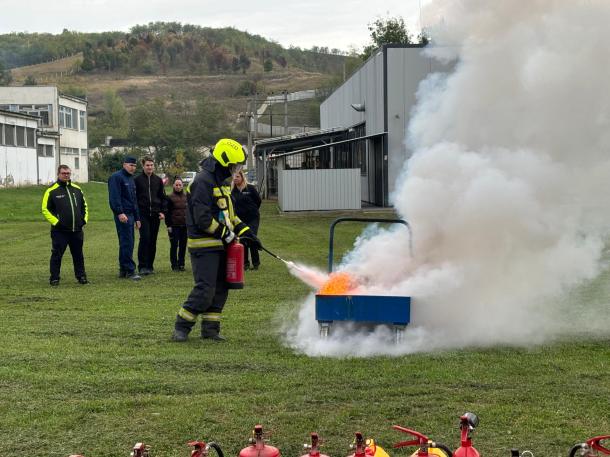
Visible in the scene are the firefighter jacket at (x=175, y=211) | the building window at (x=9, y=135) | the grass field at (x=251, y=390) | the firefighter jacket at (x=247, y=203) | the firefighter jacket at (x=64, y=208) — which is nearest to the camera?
the grass field at (x=251, y=390)

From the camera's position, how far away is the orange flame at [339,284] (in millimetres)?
8656

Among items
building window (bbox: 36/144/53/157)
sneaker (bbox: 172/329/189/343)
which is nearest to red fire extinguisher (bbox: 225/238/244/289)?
sneaker (bbox: 172/329/189/343)

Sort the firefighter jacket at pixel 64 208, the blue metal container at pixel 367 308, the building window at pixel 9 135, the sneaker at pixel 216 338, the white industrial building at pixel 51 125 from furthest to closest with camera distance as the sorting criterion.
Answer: the white industrial building at pixel 51 125
the building window at pixel 9 135
the firefighter jacket at pixel 64 208
the sneaker at pixel 216 338
the blue metal container at pixel 367 308

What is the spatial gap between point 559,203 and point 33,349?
616 cm

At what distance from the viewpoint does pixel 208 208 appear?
345 inches

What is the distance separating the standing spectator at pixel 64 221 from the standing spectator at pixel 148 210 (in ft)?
4.85

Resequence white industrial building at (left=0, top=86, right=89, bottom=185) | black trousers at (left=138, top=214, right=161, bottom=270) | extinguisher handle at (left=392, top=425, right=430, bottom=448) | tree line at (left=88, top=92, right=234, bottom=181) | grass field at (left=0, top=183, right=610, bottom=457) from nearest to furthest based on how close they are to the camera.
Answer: extinguisher handle at (left=392, top=425, right=430, bottom=448) < grass field at (left=0, top=183, right=610, bottom=457) < black trousers at (left=138, top=214, right=161, bottom=270) < white industrial building at (left=0, top=86, right=89, bottom=185) < tree line at (left=88, top=92, right=234, bottom=181)

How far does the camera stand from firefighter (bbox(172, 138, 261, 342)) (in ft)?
28.7

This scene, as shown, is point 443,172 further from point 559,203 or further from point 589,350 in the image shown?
point 589,350

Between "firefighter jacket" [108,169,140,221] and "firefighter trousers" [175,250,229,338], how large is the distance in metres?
6.16

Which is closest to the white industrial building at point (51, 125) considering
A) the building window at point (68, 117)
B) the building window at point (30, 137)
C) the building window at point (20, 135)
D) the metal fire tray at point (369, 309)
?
the building window at point (68, 117)

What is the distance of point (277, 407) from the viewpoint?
244 inches

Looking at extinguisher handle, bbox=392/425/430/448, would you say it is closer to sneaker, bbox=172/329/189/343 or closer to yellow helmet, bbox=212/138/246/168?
sneaker, bbox=172/329/189/343

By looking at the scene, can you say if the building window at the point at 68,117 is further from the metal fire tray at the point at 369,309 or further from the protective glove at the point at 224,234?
the metal fire tray at the point at 369,309
